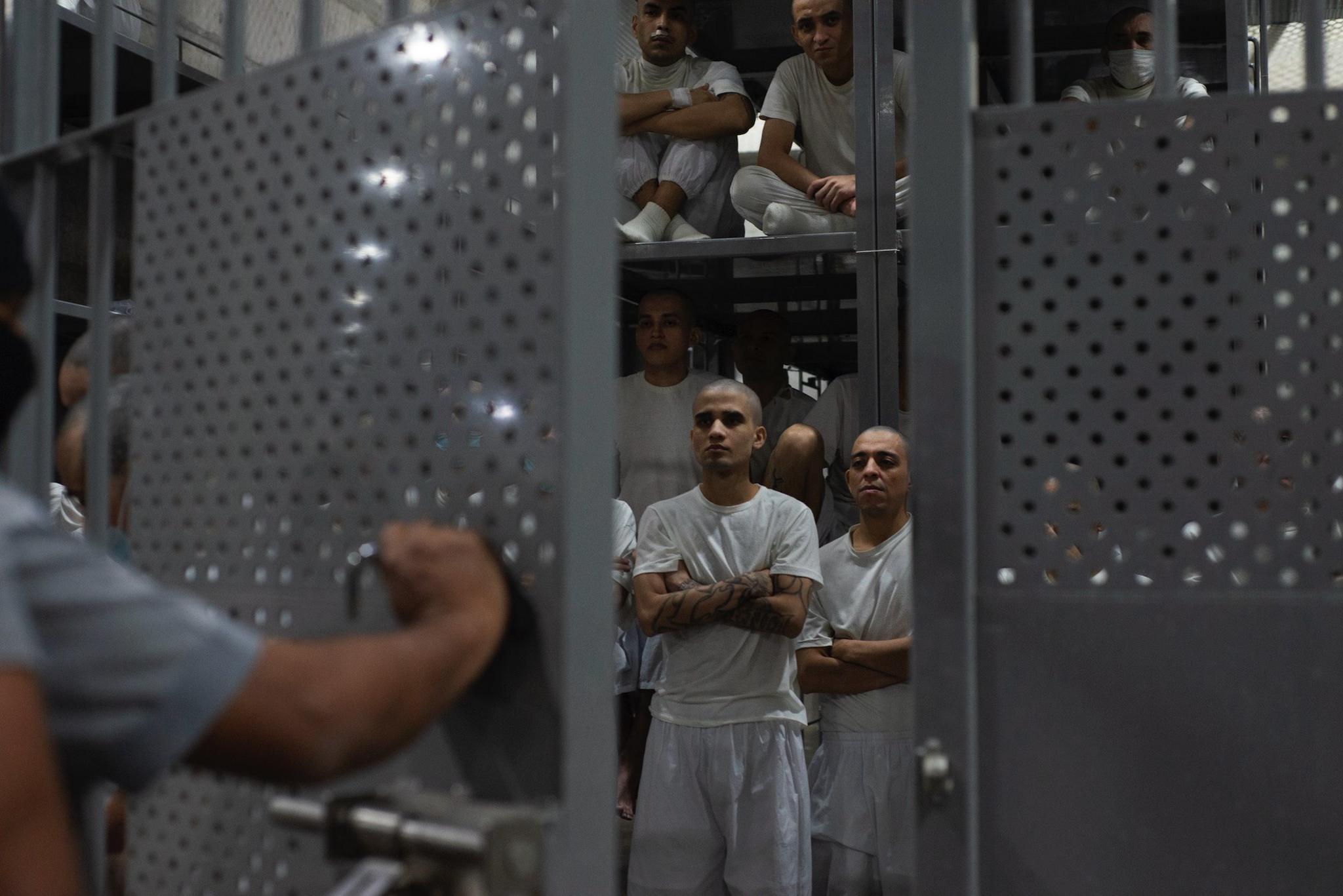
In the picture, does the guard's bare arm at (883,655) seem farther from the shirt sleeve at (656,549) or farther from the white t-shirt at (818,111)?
the white t-shirt at (818,111)

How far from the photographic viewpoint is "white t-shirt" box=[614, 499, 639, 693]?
4121 mm

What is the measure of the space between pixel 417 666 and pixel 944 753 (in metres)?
0.68

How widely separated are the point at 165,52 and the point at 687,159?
330 centimetres

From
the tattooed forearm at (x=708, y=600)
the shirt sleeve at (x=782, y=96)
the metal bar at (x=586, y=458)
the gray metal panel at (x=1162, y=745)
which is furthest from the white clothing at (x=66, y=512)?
the shirt sleeve at (x=782, y=96)

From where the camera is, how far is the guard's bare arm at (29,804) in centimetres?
80

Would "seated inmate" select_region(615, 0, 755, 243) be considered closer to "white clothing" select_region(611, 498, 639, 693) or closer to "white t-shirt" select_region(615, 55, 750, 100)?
"white t-shirt" select_region(615, 55, 750, 100)

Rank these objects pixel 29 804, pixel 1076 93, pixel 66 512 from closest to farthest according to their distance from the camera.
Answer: pixel 29 804, pixel 66 512, pixel 1076 93

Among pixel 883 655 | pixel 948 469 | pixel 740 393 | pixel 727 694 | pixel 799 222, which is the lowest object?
pixel 727 694

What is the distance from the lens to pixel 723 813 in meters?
3.65

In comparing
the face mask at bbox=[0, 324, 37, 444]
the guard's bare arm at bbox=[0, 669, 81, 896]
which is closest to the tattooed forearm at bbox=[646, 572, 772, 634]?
the face mask at bbox=[0, 324, 37, 444]

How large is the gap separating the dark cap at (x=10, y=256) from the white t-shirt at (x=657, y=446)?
3.47 metres

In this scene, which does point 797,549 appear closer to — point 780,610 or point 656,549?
point 780,610

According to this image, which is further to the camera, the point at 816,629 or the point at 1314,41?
the point at 816,629

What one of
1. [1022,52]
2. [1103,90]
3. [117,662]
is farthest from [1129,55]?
[117,662]
